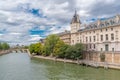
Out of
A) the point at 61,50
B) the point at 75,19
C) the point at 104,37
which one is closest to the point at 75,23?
the point at 75,19

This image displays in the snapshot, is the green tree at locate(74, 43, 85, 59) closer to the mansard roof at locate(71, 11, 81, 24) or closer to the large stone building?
the large stone building

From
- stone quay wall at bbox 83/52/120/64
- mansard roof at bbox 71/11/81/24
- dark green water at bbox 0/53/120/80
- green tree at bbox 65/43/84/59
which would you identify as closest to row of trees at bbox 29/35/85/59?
green tree at bbox 65/43/84/59

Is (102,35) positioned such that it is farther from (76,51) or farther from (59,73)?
(59,73)

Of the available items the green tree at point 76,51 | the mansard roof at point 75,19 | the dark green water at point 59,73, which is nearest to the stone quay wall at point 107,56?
the green tree at point 76,51

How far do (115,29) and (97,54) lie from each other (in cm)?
626

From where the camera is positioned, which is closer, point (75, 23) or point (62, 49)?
point (62, 49)

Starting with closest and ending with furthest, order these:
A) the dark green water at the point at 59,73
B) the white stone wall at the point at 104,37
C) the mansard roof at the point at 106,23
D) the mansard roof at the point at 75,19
Answer: 1. the dark green water at the point at 59,73
2. the white stone wall at the point at 104,37
3. the mansard roof at the point at 106,23
4. the mansard roof at the point at 75,19

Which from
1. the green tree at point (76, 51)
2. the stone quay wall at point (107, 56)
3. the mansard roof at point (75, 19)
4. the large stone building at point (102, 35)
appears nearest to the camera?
the stone quay wall at point (107, 56)

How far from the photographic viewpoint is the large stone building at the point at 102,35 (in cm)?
4400

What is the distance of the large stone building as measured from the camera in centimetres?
4400

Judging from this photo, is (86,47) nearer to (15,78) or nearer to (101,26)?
(101,26)

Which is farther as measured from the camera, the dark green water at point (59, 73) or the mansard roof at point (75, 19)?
the mansard roof at point (75, 19)

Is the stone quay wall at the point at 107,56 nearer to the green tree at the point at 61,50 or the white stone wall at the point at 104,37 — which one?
the white stone wall at the point at 104,37

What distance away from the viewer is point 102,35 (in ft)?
156
